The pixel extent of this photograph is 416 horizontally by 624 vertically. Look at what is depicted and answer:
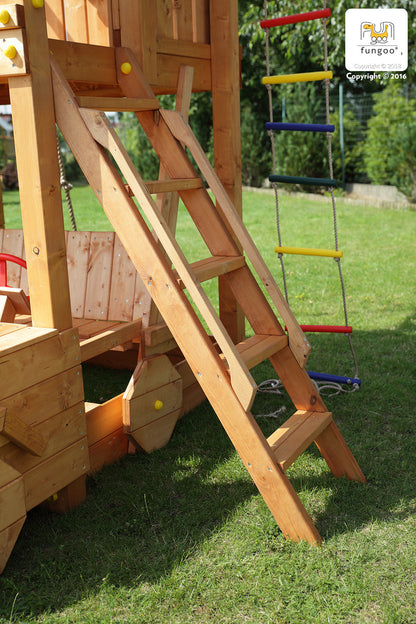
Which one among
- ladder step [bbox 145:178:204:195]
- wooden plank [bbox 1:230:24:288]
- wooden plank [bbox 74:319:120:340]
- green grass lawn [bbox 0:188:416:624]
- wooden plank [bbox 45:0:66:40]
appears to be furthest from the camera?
wooden plank [bbox 1:230:24:288]

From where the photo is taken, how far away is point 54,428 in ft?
9.97

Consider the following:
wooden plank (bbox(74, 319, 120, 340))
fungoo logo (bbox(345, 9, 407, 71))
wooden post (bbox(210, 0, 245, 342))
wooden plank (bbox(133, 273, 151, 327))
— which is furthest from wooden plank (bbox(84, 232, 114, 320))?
fungoo logo (bbox(345, 9, 407, 71))

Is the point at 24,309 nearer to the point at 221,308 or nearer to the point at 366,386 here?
the point at 221,308

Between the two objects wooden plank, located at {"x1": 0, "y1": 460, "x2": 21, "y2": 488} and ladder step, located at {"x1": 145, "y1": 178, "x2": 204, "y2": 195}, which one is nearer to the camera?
wooden plank, located at {"x1": 0, "y1": 460, "x2": 21, "y2": 488}

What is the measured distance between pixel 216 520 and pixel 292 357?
0.91 metres

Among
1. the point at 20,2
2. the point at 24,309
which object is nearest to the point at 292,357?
the point at 24,309

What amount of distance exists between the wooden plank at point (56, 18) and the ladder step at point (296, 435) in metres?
2.61

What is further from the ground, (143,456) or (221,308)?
(221,308)

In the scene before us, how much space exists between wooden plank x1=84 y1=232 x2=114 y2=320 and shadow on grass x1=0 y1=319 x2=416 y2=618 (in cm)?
99

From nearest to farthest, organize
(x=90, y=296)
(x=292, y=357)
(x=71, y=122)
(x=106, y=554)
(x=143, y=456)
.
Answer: (x=106, y=554)
(x=71, y=122)
(x=292, y=357)
(x=143, y=456)
(x=90, y=296)

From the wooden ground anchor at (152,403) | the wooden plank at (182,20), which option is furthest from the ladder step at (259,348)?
the wooden plank at (182,20)

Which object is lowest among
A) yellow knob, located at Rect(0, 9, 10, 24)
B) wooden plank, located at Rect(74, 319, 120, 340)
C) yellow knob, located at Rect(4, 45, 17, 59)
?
wooden plank, located at Rect(74, 319, 120, 340)

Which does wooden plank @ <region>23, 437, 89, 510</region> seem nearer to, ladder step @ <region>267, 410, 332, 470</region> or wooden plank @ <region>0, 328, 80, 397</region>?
wooden plank @ <region>0, 328, 80, 397</region>

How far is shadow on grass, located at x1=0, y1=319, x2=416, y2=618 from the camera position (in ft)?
8.89
